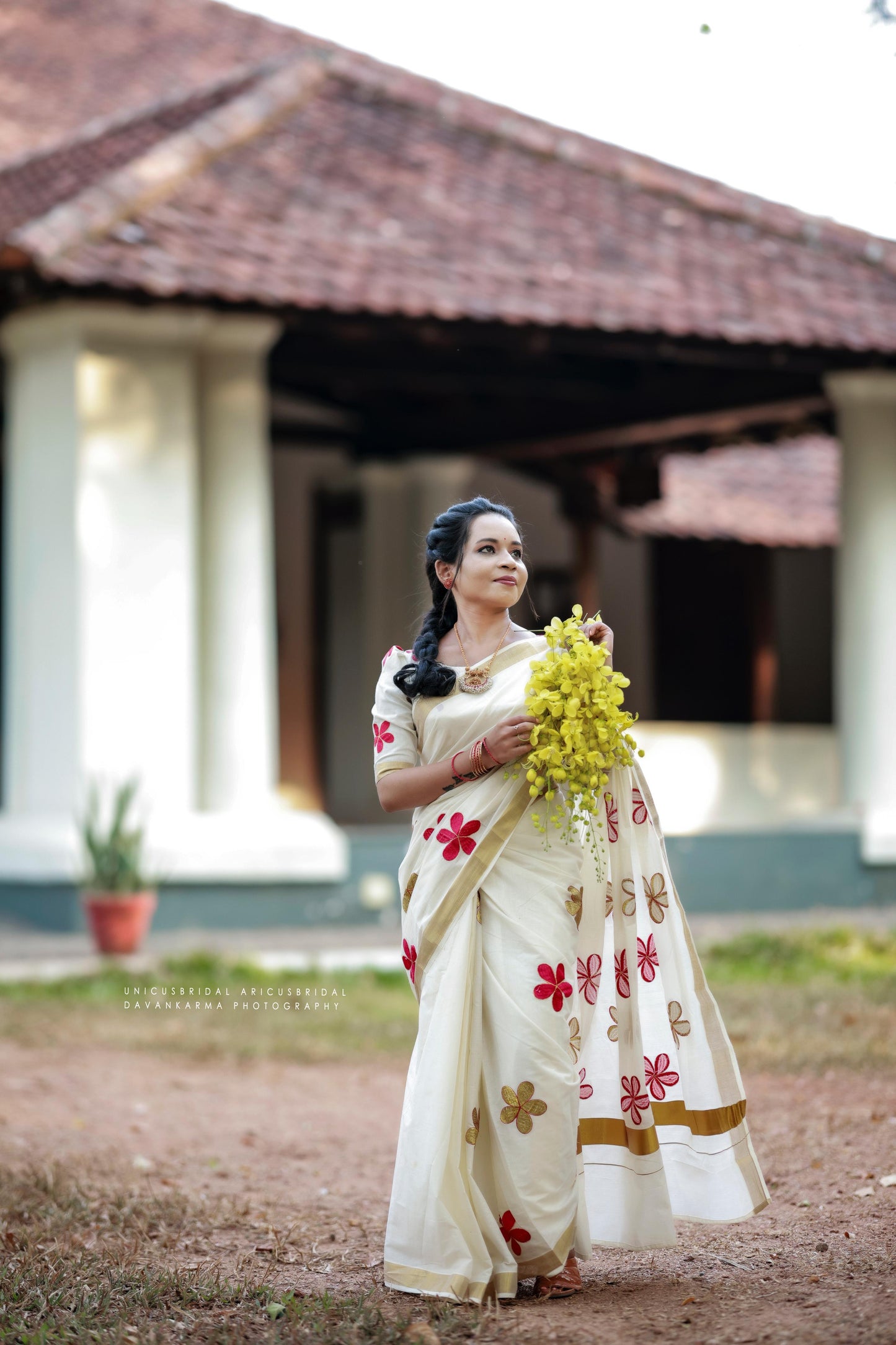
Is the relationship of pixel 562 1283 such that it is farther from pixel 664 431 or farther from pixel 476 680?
pixel 664 431

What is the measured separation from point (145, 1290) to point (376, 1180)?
153 cm

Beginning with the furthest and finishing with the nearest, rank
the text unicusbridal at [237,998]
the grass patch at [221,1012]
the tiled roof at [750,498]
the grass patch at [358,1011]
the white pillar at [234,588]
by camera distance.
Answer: the tiled roof at [750,498], the white pillar at [234,588], the text unicusbridal at [237,998], the grass patch at [221,1012], the grass patch at [358,1011]

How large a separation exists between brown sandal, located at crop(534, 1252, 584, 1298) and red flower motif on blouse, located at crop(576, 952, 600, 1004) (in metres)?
0.56

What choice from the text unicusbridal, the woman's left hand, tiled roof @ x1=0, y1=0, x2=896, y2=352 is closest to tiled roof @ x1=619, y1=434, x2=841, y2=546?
tiled roof @ x1=0, y1=0, x2=896, y2=352

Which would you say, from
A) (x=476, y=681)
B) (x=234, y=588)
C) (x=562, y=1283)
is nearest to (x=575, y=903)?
Answer: (x=476, y=681)

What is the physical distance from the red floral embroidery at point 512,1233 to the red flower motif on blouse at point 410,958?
1.78ft

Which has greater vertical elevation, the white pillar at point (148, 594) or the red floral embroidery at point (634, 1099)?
the white pillar at point (148, 594)

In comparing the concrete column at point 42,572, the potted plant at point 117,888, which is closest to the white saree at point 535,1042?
the potted plant at point 117,888

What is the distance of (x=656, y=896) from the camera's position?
12.8 ft

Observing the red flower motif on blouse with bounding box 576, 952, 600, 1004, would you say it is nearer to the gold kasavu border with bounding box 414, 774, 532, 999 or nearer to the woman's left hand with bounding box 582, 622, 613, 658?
the gold kasavu border with bounding box 414, 774, 532, 999

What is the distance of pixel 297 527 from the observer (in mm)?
14883

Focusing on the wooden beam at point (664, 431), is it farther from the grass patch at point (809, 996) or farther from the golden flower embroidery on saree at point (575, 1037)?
the golden flower embroidery on saree at point (575, 1037)

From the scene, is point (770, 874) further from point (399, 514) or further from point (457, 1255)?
point (457, 1255)

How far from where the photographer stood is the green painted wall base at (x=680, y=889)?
33.3ft
